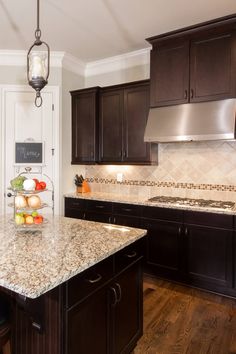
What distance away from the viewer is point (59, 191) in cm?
395

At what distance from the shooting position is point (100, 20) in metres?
2.97

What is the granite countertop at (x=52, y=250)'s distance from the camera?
1.17 m

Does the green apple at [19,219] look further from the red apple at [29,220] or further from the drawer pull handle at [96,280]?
the drawer pull handle at [96,280]

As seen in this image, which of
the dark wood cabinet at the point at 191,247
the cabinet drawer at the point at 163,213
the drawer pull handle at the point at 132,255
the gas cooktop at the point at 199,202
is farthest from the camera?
the cabinet drawer at the point at 163,213

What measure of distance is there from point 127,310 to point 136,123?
2379 mm

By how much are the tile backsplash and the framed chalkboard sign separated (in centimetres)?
114

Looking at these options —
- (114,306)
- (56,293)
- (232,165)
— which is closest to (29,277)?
(56,293)

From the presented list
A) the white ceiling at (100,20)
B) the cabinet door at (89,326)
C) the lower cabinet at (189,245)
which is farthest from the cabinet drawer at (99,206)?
the white ceiling at (100,20)

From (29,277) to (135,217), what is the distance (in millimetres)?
2207

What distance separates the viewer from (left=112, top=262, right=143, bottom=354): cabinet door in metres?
1.70

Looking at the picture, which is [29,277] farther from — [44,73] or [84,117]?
[84,117]

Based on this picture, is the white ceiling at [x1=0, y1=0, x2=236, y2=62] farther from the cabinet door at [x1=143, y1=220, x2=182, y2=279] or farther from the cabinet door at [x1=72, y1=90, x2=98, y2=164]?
the cabinet door at [x1=143, y1=220, x2=182, y2=279]

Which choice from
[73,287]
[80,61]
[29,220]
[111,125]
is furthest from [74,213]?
[73,287]

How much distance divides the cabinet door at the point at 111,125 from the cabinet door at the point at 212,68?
1.07 metres
